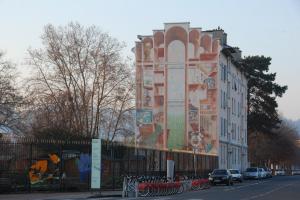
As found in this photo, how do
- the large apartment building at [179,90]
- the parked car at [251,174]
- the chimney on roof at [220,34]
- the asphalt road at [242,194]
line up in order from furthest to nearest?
the chimney on roof at [220,34] → the parked car at [251,174] → the large apartment building at [179,90] → the asphalt road at [242,194]

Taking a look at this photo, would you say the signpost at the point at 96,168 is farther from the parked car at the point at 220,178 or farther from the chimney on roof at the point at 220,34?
the chimney on roof at the point at 220,34

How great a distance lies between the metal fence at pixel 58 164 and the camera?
33.3 m

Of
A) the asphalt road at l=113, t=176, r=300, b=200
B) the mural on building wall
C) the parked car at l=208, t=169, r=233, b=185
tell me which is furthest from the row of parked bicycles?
the mural on building wall

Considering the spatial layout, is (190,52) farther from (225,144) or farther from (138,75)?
(225,144)

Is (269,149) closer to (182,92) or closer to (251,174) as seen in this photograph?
(251,174)

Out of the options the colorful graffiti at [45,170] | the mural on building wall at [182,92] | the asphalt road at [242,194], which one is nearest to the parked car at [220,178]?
the asphalt road at [242,194]

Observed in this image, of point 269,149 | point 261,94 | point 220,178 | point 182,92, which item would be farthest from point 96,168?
point 269,149

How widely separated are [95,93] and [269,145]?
58309 mm

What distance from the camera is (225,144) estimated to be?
73250mm

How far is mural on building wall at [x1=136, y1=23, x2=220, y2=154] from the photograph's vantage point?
216 feet

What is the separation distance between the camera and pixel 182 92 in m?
66.2

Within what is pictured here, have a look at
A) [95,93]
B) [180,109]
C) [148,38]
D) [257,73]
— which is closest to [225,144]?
[180,109]

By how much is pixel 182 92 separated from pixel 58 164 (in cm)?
3256

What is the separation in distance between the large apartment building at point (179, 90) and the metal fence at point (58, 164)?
2311cm
